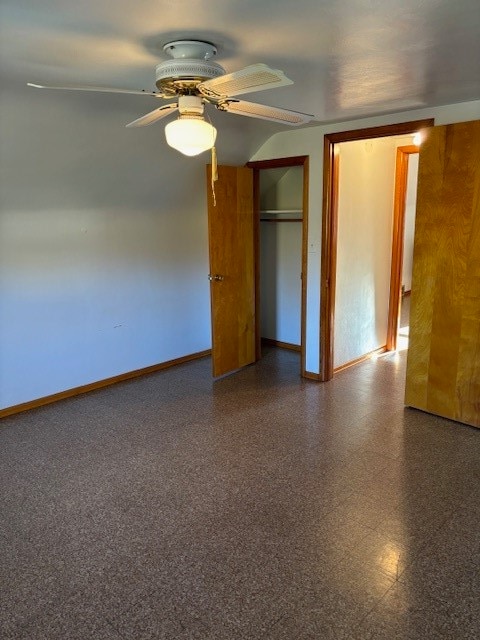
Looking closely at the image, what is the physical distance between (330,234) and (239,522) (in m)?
2.64

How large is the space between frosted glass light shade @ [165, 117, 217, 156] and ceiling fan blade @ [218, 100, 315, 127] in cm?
18

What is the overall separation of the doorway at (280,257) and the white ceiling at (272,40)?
2244 mm

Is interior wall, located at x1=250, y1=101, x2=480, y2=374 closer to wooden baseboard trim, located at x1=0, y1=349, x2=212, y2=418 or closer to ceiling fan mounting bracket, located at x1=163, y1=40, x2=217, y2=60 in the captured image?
wooden baseboard trim, located at x1=0, y1=349, x2=212, y2=418

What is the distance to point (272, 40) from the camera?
6.86 ft

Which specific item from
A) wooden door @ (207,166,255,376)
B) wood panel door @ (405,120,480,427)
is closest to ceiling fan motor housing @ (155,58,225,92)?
wood panel door @ (405,120,480,427)

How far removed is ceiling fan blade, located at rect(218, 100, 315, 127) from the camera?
2141mm

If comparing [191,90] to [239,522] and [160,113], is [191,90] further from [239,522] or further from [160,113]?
[239,522]

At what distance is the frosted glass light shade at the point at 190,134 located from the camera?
2.03 m

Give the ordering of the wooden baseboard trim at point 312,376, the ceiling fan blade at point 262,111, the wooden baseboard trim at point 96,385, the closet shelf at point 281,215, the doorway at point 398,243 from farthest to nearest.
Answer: the closet shelf at point 281,215
the doorway at point 398,243
the wooden baseboard trim at point 312,376
the wooden baseboard trim at point 96,385
the ceiling fan blade at point 262,111

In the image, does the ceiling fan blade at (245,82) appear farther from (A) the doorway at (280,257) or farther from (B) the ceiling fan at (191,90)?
(A) the doorway at (280,257)

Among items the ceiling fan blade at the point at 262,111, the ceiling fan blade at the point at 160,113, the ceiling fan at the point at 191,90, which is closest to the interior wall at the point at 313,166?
the ceiling fan blade at the point at 262,111

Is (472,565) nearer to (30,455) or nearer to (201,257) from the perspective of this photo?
(30,455)

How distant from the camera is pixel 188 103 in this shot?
6.82 ft

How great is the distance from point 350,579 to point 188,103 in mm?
2162
